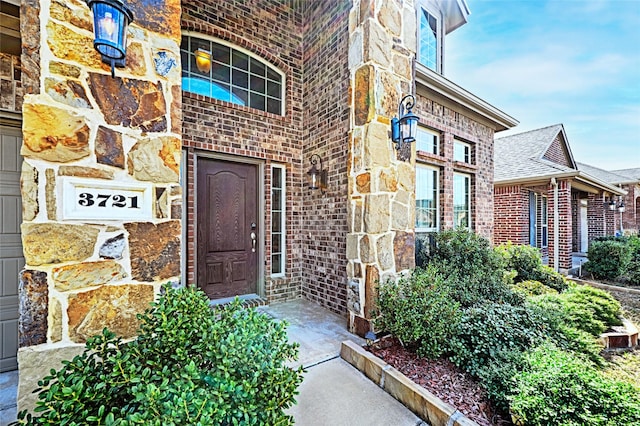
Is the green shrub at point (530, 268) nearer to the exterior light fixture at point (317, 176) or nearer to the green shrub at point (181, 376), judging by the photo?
the exterior light fixture at point (317, 176)

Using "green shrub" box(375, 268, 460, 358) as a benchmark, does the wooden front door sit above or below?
above

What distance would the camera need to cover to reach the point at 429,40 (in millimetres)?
5898

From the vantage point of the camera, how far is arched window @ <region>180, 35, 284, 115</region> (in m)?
3.78

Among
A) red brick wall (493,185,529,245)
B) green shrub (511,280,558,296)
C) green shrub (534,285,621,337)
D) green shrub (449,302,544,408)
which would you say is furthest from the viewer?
red brick wall (493,185,529,245)

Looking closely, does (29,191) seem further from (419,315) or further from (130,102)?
(419,315)

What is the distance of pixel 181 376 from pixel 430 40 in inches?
285

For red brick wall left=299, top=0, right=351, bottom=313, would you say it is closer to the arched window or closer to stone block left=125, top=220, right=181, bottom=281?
the arched window

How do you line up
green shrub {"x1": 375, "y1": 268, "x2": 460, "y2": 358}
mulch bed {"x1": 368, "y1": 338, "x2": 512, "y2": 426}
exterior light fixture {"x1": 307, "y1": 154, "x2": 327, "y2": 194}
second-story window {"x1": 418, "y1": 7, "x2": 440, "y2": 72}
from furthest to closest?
second-story window {"x1": 418, "y1": 7, "x2": 440, "y2": 72} → exterior light fixture {"x1": 307, "y1": 154, "x2": 327, "y2": 194} → green shrub {"x1": 375, "y1": 268, "x2": 460, "y2": 358} → mulch bed {"x1": 368, "y1": 338, "x2": 512, "y2": 426}

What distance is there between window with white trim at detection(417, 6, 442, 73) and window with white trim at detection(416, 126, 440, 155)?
1.53 meters

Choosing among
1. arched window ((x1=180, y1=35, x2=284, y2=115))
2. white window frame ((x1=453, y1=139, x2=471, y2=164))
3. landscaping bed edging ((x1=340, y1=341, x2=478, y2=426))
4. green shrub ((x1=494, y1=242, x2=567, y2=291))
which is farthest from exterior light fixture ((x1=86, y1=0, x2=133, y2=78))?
green shrub ((x1=494, y1=242, x2=567, y2=291))

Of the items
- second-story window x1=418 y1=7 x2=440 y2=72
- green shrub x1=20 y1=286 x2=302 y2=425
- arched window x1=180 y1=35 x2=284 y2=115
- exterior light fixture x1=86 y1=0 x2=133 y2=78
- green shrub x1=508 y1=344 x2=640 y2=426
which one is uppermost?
second-story window x1=418 y1=7 x2=440 y2=72

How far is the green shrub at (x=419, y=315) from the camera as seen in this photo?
8.52ft

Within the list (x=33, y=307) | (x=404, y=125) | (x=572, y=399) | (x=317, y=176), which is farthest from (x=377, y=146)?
(x=33, y=307)

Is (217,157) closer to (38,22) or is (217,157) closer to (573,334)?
(38,22)
